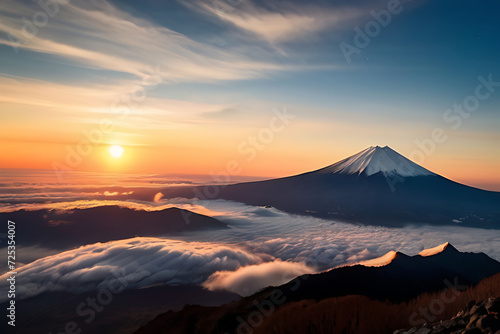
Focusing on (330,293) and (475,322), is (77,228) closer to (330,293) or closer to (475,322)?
(330,293)

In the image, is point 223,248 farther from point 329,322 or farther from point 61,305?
point 329,322

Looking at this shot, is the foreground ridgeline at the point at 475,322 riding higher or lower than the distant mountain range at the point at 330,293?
higher

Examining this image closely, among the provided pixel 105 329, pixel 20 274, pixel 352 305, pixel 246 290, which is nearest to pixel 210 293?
pixel 246 290

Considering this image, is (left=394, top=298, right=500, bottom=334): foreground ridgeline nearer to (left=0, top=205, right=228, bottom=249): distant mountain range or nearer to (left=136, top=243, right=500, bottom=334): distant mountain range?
(left=136, top=243, right=500, bottom=334): distant mountain range

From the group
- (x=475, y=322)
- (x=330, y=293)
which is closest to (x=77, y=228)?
(x=330, y=293)

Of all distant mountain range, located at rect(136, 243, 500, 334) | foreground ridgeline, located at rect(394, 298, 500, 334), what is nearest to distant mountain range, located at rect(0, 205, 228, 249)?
distant mountain range, located at rect(136, 243, 500, 334)

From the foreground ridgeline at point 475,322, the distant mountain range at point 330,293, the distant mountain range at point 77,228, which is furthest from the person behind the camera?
the distant mountain range at point 77,228

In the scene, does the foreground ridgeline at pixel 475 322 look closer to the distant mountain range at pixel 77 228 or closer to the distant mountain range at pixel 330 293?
the distant mountain range at pixel 330 293

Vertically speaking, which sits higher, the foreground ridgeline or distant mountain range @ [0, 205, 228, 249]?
the foreground ridgeline

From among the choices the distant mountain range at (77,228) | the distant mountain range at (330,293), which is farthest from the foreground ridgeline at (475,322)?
the distant mountain range at (77,228)

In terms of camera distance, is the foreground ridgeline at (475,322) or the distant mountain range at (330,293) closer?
the foreground ridgeline at (475,322)
